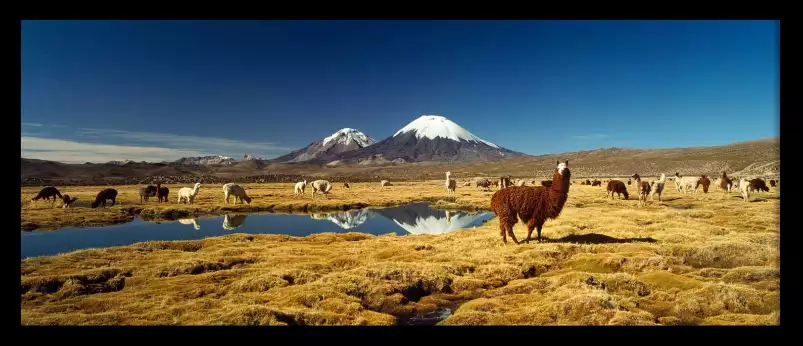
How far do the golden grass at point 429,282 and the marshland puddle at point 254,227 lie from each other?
20.6ft

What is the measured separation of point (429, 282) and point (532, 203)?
588cm

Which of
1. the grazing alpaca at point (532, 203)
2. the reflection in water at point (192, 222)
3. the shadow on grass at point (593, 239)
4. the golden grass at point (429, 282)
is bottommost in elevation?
Answer: the reflection in water at point (192, 222)

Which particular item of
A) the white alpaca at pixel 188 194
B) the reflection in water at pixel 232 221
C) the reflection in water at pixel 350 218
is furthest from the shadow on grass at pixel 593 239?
the white alpaca at pixel 188 194

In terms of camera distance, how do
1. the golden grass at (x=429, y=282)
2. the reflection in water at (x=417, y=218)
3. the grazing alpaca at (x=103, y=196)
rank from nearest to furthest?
1. the golden grass at (x=429, y=282)
2. the reflection in water at (x=417, y=218)
3. the grazing alpaca at (x=103, y=196)

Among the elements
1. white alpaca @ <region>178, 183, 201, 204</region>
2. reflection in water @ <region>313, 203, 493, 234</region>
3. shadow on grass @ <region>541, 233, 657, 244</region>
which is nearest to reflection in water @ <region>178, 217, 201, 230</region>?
white alpaca @ <region>178, 183, 201, 204</region>

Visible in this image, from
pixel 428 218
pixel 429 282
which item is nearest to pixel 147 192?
pixel 428 218

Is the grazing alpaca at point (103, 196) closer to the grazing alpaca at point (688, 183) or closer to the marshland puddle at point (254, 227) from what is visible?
the marshland puddle at point (254, 227)

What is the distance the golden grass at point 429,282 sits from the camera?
7.48 m

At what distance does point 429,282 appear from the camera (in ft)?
33.2

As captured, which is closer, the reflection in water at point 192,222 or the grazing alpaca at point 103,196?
→ the reflection in water at point 192,222

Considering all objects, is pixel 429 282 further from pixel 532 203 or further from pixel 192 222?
pixel 192 222
